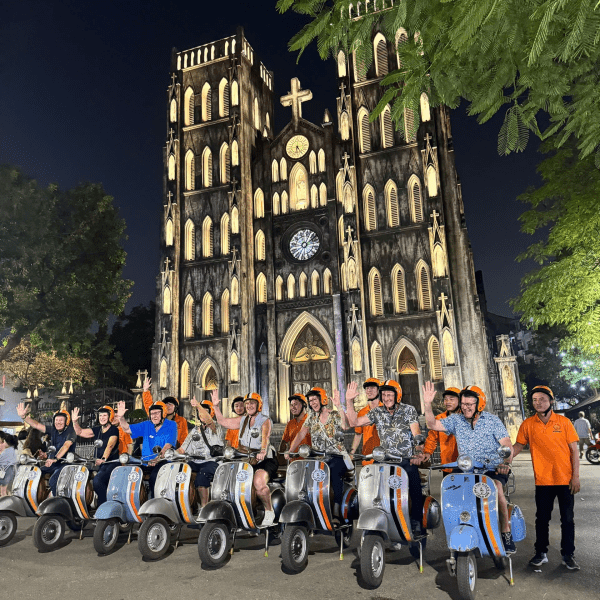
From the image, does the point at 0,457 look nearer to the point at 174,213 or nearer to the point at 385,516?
the point at 385,516

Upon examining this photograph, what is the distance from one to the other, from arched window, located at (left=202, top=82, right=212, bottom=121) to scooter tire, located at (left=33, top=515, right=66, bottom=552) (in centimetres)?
2473

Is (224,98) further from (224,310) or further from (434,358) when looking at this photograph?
(434,358)

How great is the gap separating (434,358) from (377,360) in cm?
238

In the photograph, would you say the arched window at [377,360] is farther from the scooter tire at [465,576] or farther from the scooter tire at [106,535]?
the scooter tire at [465,576]

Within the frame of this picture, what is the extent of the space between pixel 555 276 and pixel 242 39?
23.2m

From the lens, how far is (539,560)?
5109mm

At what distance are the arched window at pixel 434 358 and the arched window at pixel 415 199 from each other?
5.32m

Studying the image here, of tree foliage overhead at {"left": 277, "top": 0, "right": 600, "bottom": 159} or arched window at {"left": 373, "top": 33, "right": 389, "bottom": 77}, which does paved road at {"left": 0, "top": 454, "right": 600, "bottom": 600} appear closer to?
tree foliage overhead at {"left": 277, "top": 0, "right": 600, "bottom": 159}

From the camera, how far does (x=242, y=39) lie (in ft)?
93.0

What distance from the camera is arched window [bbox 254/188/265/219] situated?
26.5m

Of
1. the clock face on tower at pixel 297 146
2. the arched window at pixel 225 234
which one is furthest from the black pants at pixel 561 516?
the clock face on tower at pixel 297 146

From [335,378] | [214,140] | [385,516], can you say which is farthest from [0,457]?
[214,140]

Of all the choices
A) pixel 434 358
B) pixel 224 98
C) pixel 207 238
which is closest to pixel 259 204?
pixel 207 238

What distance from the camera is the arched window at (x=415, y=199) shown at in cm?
2402
